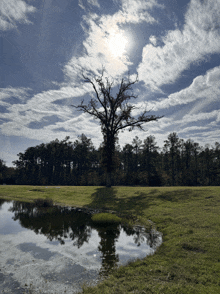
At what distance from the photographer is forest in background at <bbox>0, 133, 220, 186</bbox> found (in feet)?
197

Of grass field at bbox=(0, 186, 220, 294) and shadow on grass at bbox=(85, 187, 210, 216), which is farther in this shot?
shadow on grass at bbox=(85, 187, 210, 216)

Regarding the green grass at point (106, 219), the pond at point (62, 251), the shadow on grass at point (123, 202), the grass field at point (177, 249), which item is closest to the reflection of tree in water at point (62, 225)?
the pond at point (62, 251)

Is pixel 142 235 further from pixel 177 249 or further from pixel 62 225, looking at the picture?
pixel 62 225

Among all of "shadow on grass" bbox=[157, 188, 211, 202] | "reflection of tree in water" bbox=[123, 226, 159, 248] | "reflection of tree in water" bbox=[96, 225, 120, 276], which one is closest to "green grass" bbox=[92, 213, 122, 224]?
"reflection of tree in water" bbox=[96, 225, 120, 276]

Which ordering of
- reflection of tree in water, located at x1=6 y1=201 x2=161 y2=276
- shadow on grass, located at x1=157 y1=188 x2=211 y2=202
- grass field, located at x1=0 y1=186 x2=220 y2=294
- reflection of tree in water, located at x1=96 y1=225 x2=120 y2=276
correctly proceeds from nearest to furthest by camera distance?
1. grass field, located at x1=0 y1=186 x2=220 y2=294
2. reflection of tree in water, located at x1=96 y1=225 x2=120 y2=276
3. reflection of tree in water, located at x1=6 y1=201 x2=161 y2=276
4. shadow on grass, located at x1=157 y1=188 x2=211 y2=202

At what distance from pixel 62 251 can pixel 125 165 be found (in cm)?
7535

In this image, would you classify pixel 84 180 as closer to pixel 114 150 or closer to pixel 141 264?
pixel 114 150

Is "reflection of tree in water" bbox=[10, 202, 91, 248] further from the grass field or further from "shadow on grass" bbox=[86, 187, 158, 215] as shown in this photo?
the grass field

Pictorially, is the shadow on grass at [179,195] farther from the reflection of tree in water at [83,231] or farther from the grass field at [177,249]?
the reflection of tree in water at [83,231]

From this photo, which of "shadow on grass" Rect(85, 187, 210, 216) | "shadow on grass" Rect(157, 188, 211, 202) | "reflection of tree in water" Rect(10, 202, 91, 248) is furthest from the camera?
"shadow on grass" Rect(157, 188, 211, 202)

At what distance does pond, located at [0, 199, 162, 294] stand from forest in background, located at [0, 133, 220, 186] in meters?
38.3

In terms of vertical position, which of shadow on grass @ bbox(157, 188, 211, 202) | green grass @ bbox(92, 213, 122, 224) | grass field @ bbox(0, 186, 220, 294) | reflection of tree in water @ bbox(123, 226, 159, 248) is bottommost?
reflection of tree in water @ bbox(123, 226, 159, 248)

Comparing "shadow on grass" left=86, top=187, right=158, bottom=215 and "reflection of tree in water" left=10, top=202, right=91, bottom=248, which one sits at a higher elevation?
"shadow on grass" left=86, top=187, right=158, bottom=215

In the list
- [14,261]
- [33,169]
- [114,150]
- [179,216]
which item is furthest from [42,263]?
[33,169]
